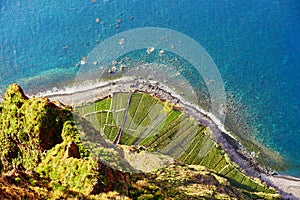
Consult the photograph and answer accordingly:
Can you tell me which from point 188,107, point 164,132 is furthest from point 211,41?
A: point 164,132

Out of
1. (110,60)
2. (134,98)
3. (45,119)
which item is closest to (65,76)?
(110,60)

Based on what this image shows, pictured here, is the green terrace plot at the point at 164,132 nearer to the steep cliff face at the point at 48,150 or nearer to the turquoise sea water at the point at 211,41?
the turquoise sea water at the point at 211,41

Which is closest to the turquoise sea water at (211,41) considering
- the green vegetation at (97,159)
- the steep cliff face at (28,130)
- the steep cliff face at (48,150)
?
the green vegetation at (97,159)

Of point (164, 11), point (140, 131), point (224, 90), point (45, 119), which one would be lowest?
point (45, 119)

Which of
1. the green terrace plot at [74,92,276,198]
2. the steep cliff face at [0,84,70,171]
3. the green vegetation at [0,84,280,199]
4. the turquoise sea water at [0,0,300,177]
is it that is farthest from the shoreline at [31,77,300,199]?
the steep cliff face at [0,84,70,171]

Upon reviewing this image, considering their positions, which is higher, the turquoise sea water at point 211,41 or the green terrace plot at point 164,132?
the turquoise sea water at point 211,41

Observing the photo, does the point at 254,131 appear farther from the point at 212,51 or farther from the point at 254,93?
the point at 212,51
